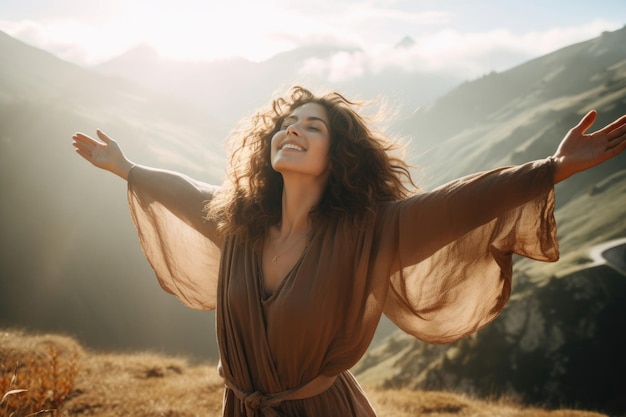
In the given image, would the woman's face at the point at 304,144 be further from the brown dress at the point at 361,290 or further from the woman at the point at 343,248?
the brown dress at the point at 361,290

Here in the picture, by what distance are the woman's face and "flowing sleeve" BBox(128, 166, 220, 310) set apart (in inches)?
25.9

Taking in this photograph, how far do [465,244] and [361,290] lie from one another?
1.74 feet

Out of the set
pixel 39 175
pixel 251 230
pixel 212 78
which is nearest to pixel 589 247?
pixel 251 230

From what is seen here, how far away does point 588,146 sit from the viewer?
206 cm

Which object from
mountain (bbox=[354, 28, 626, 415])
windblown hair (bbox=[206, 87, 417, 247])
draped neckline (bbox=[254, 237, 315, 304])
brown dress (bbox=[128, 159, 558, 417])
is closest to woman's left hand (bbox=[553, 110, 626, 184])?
brown dress (bbox=[128, 159, 558, 417])

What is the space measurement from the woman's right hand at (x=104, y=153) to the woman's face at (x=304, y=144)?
113 centimetres

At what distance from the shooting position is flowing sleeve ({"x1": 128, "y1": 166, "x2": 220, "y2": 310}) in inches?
127

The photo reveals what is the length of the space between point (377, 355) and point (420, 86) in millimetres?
153177

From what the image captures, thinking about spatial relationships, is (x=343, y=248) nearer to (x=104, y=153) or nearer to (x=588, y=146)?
(x=588, y=146)

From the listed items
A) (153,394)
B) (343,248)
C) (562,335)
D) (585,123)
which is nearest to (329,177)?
(343,248)

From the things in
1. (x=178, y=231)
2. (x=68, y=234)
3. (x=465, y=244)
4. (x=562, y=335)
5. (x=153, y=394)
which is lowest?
(x=562, y=335)

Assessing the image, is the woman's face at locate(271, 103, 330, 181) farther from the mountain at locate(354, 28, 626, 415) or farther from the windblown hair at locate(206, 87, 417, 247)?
the mountain at locate(354, 28, 626, 415)

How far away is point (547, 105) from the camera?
6259 cm

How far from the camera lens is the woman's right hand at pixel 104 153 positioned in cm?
339
